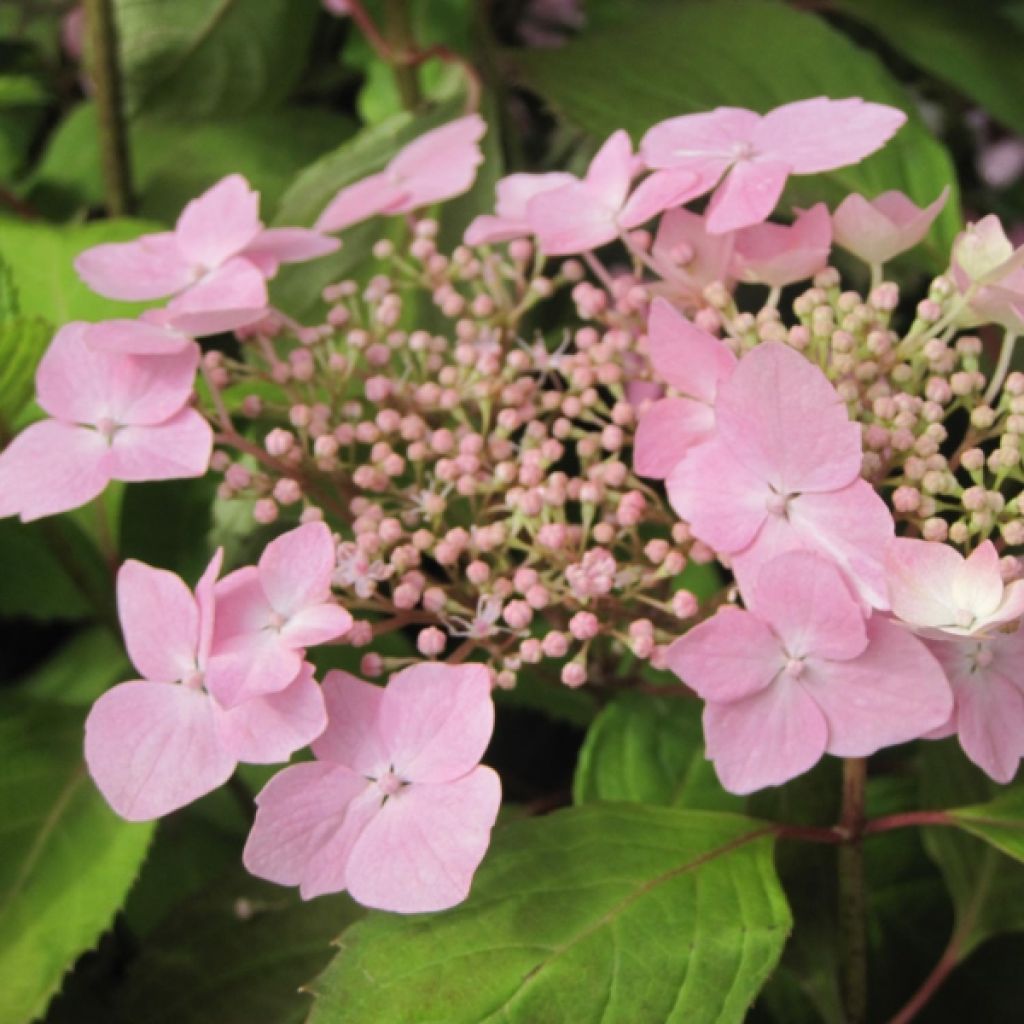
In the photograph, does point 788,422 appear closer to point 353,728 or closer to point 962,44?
point 353,728

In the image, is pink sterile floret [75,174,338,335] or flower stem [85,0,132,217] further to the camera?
flower stem [85,0,132,217]

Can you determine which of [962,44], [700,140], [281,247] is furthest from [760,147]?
[962,44]

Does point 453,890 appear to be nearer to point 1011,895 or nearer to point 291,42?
point 1011,895

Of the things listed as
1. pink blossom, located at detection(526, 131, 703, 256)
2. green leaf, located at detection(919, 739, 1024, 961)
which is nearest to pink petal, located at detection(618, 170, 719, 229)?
pink blossom, located at detection(526, 131, 703, 256)

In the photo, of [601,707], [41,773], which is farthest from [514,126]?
[41,773]

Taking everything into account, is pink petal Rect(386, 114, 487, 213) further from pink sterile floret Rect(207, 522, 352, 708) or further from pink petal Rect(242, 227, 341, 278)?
pink sterile floret Rect(207, 522, 352, 708)

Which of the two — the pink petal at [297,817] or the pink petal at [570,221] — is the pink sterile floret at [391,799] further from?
the pink petal at [570,221]

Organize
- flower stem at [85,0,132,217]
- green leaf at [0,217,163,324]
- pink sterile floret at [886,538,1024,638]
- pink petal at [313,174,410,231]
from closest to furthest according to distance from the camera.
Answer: pink sterile floret at [886,538,1024,638], pink petal at [313,174,410,231], green leaf at [0,217,163,324], flower stem at [85,0,132,217]
